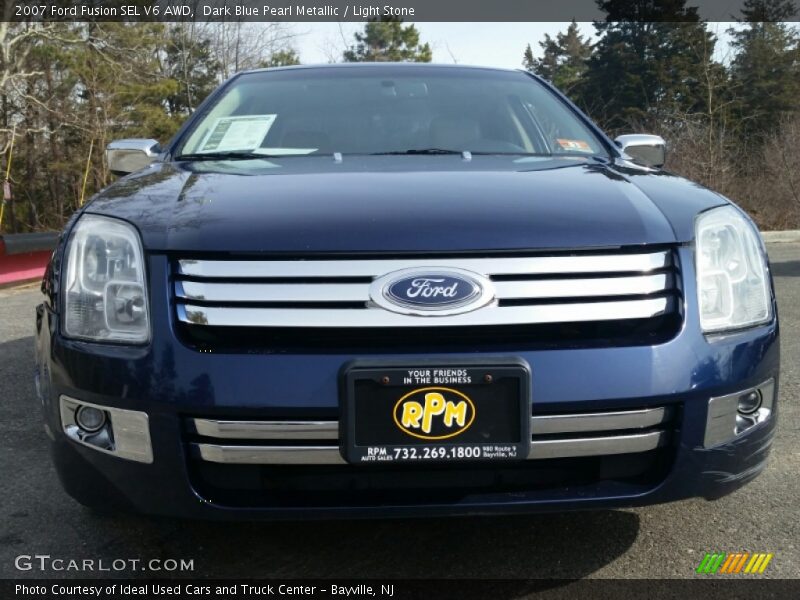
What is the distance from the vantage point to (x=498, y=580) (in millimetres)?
2166

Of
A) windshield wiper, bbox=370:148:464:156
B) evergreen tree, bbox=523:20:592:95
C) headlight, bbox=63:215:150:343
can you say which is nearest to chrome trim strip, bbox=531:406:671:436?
headlight, bbox=63:215:150:343

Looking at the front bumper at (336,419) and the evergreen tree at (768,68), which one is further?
the evergreen tree at (768,68)

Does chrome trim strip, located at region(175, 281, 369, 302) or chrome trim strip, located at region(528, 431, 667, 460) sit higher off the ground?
chrome trim strip, located at region(175, 281, 369, 302)

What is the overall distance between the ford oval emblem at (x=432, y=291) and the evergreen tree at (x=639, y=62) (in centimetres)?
3497

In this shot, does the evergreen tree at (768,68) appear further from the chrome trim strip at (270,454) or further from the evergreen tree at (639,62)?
the chrome trim strip at (270,454)

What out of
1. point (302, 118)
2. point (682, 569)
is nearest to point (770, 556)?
point (682, 569)

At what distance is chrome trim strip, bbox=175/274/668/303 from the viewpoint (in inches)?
73.5

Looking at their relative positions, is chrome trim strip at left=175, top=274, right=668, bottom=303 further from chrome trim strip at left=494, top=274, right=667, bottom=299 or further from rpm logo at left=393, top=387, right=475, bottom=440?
rpm logo at left=393, top=387, right=475, bottom=440

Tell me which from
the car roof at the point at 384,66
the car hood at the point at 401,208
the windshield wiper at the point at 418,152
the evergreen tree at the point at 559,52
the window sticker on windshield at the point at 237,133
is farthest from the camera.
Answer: the evergreen tree at the point at 559,52

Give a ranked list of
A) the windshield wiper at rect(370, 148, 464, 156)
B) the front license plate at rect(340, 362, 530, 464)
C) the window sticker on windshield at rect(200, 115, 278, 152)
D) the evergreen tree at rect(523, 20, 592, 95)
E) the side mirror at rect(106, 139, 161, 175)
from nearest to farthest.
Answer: the front license plate at rect(340, 362, 530, 464), the windshield wiper at rect(370, 148, 464, 156), the window sticker on windshield at rect(200, 115, 278, 152), the side mirror at rect(106, 139, 161, 175), the evergreen tree at rect(523, 20, 592, 95)

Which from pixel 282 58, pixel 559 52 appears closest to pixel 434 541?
pixel 282 58

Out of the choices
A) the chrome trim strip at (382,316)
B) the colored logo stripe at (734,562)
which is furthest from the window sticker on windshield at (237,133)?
the colored logo stripe at (734,562)

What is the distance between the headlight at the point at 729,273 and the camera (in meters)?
2.01

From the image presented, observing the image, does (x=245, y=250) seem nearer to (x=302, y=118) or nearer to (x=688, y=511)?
(x=302, y=118)
